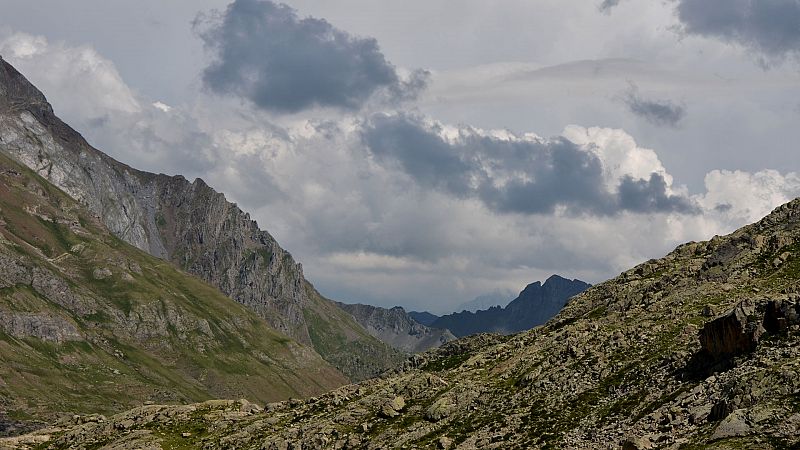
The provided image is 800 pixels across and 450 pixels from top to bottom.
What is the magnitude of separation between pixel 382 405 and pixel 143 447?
145 ft

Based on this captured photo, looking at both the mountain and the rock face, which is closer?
the mountain

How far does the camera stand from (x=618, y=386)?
3223 inches

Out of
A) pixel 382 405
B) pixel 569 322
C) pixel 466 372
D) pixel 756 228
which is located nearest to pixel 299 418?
pixel 382 405

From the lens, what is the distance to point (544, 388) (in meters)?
92.2

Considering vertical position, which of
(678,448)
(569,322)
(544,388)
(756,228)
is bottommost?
(678,448)

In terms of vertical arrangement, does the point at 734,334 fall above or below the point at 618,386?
above

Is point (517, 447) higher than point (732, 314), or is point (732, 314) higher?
point (732, 314)

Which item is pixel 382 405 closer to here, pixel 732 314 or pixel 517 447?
pixel 517 447

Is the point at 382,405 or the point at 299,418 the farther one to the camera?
the point at 299,418

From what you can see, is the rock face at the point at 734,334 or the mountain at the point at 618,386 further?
the rock face at the point at 734,334

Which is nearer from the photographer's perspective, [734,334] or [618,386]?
[734,334]

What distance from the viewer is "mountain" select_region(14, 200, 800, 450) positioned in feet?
203

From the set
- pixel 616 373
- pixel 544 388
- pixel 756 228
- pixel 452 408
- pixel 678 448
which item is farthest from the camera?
pixel 756 228

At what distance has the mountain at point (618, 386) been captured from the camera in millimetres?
61844
